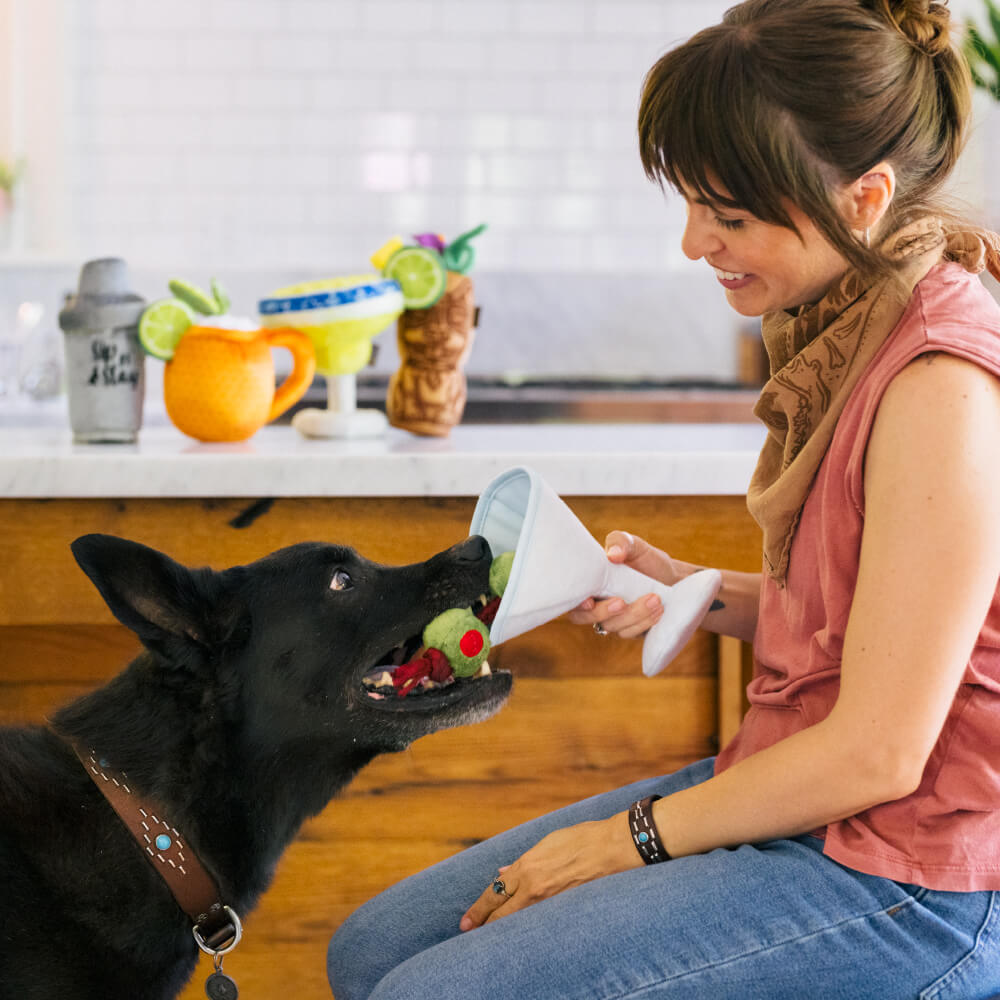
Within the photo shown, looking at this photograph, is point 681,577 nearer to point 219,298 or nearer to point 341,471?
point 341,471

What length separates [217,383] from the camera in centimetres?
154

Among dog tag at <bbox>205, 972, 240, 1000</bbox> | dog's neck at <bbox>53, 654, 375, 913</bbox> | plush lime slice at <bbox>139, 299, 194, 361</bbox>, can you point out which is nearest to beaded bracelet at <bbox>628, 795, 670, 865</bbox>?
dog's neck at <bbox>53, 654, 375, 913</bbox>

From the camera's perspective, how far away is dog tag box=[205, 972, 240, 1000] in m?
1.05

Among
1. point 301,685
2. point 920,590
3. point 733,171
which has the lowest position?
point 301,685

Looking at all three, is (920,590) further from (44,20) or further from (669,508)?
(44,20)

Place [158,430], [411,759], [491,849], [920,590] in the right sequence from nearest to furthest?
[920,590] < [491,849] < [411,759] < [158,430]

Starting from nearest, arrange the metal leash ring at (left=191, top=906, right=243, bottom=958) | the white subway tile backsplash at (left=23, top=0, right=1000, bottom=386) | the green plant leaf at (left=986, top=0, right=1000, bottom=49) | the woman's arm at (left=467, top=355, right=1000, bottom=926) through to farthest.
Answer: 1. the woman's arm at (left=467, top=355, right=1000, bottom=926)
2. the metal leash ring at (left=191, top=906, right=243, bottom=958)
3. the green plant leaf at (left=986, top=0, right=1000, bottom=49)
4. the white subway tile backsplash at (left=23, top=0, right=1000, bottom=386)

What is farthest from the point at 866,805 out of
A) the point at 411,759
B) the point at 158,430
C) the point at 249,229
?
the point at 249,229

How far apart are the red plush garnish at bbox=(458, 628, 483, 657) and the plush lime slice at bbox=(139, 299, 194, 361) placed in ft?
2.38

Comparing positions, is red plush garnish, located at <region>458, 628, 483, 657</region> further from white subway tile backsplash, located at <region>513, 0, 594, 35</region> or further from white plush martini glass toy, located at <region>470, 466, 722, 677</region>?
white subway tile backsplash, located at <region>513, 0, 594, 35</region>

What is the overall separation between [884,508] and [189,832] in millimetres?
A: 713

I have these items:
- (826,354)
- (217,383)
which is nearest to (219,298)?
(217,383)

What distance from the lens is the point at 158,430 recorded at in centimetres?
189

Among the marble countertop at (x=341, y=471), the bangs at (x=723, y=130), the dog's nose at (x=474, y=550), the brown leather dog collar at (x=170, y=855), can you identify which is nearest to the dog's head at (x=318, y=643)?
the dog's nose at (x=474, y=550)
